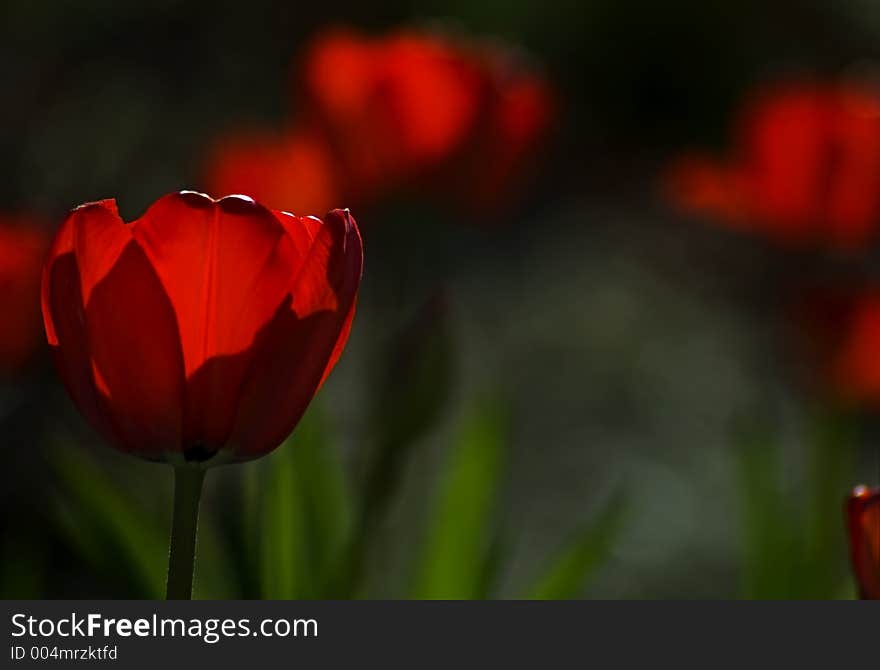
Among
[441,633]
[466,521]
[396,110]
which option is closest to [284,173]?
[396,110]

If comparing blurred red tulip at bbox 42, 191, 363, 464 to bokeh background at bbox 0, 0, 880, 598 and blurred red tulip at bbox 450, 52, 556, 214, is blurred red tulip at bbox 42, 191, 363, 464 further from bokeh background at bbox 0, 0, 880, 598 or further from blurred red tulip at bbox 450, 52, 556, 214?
blurred red tulip at bbox 450, 52, 556, 214

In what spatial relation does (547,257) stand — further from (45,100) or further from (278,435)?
(278,435)

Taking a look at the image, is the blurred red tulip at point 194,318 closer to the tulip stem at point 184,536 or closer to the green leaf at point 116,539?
the tulip stem at point 184,536

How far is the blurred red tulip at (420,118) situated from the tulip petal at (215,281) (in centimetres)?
46

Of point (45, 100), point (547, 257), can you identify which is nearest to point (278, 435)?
point (45, 100)

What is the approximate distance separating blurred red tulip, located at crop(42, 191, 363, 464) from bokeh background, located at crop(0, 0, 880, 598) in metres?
0.28

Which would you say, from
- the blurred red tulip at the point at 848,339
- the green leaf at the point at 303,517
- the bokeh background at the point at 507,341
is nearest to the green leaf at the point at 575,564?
the bokeh background at the point at 507,341

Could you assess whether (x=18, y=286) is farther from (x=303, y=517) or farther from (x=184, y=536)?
(x=184, y=536)

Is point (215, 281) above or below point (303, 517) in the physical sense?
above

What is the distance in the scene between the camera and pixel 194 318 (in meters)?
0.44

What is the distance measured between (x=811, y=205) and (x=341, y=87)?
1.31 feet

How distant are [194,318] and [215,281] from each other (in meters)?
0.01

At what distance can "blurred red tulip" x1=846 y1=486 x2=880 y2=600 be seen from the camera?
453 millimetres

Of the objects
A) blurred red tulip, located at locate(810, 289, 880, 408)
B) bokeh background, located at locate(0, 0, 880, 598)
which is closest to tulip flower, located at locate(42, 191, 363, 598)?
bokeh background, located at locate(0, 0, 880, 598)
